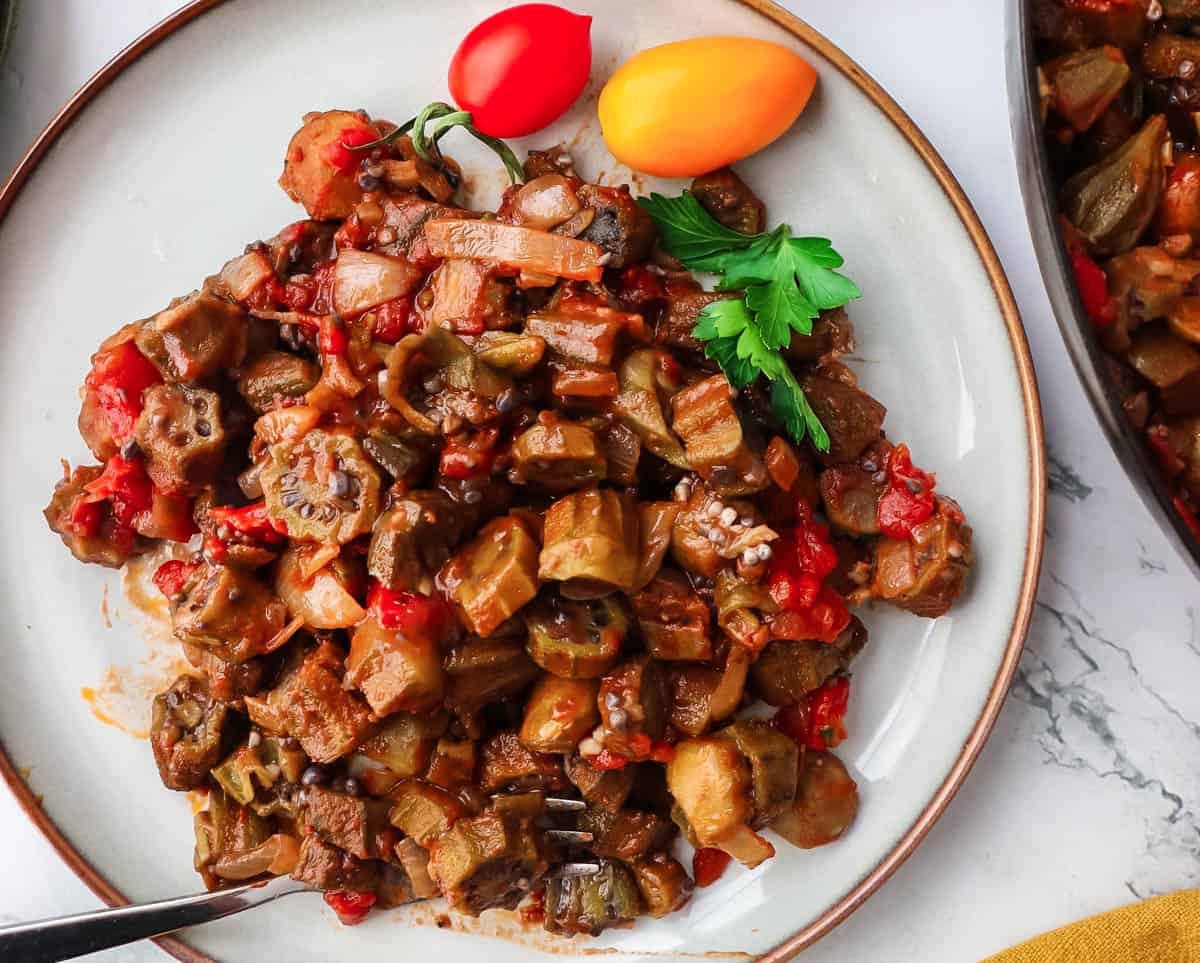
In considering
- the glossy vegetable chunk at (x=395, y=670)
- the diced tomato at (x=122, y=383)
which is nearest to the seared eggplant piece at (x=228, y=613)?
the glossy vegetable chunk at (x=395, y=670)

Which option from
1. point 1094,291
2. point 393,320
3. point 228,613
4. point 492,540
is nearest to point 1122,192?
point 1094,291

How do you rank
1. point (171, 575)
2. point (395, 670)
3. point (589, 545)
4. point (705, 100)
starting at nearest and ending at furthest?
point (589, 545)
point (395, 670)
point (705, 100)
point (171, 575)

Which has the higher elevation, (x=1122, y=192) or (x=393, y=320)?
(x=393, y=320)

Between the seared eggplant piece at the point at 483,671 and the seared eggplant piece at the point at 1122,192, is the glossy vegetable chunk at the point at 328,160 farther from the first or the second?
the seared eggplant piece at the point at 1122,192

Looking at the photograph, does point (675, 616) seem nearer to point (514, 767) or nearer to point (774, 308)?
point (514, 767)

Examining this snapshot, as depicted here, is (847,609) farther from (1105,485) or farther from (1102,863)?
(1102,863)

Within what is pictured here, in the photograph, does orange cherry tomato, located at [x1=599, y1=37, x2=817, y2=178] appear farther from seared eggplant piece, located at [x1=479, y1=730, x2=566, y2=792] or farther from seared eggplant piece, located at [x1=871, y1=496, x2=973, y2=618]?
seared eggplant piece, located at [x1=479, y1=730, x2=566, y2=792]

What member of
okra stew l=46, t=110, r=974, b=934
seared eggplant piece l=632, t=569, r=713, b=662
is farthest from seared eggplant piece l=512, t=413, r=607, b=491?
seared eggplant piece l=632, t=569, r=713, b=662
